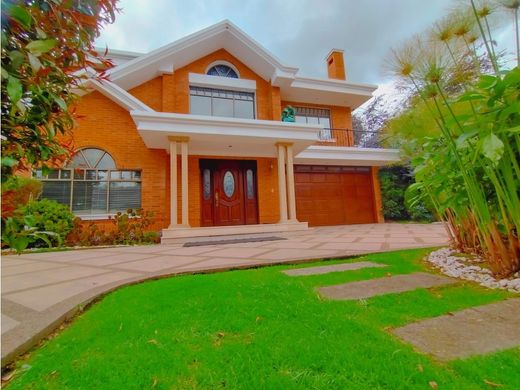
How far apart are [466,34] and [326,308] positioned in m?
2.59

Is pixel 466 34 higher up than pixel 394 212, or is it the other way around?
pixel 466 34

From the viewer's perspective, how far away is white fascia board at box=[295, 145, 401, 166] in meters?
10.4

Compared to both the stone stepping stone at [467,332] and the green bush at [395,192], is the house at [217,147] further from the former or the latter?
the stone stepping stone at [467,332]

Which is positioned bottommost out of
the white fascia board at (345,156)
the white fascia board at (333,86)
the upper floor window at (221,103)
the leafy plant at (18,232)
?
the leafy plant at (18,232)

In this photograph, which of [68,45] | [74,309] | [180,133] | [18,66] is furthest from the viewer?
[180,133]

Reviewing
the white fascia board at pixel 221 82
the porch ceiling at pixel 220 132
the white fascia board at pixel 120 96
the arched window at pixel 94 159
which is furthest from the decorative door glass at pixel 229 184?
the arched window at pixel 94 159

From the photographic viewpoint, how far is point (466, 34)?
2346 mm

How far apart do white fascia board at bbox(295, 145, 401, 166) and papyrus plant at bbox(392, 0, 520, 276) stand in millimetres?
7585

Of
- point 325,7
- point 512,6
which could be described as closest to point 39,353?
point 512,6

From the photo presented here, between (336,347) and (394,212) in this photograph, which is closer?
(336,347)

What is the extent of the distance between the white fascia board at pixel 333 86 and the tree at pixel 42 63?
34.0 ft

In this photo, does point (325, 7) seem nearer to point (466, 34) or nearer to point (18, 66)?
point (466, 34)

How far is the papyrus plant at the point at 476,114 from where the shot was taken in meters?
1.97

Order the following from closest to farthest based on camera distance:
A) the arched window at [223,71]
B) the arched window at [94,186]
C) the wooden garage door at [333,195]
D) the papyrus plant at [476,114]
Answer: the papyrus plant at [476,114] → the arched window at [94,186] → the arched window at [223,71] → the wooden garage door at [333,195]
